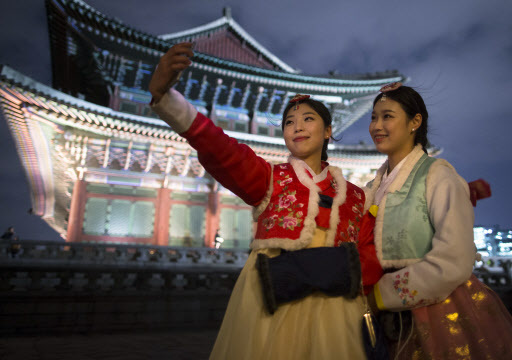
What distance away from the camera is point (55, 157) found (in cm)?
1070

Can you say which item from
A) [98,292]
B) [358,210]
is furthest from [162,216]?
[358,210]

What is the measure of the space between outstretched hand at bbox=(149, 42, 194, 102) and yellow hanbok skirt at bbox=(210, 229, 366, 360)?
3.26 ft

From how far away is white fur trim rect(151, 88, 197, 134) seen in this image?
1.39m

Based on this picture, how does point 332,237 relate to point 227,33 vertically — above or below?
below

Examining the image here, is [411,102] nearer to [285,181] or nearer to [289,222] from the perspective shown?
[285,181]

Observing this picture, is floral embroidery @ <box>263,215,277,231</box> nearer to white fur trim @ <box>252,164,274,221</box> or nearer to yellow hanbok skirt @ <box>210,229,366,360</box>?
white fur trim @ <box>252,164,274,221</box>

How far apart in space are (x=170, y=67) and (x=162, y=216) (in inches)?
392

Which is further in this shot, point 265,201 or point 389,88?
point 389,88

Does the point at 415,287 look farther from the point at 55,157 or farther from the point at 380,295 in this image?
the point at 55,157

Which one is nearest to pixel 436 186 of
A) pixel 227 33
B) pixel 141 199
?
pixel 141 199

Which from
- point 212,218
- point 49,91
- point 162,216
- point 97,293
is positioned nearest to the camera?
point 97,293

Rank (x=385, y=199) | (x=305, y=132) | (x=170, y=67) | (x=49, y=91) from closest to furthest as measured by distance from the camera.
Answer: (x=170, y=67), (x=385, y=199), (x=305, y=132), (x=49, y=91)

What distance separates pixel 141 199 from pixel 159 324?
5839 mm

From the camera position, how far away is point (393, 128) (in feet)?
5.95
